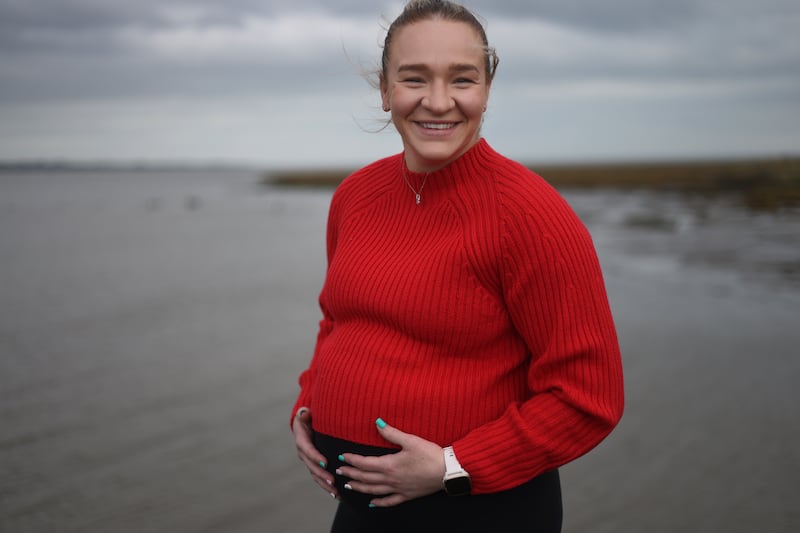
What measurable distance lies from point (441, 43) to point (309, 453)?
1207mm

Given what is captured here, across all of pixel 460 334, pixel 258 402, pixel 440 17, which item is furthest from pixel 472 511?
pixel 258 402

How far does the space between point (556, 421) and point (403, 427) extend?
0.39m

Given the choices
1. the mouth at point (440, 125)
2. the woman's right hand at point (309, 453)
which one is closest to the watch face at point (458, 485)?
the woman's right hand at point (309, 453)

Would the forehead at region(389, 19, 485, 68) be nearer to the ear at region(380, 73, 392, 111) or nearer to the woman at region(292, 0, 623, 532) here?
the woman at region(292, 0, 623, 532)

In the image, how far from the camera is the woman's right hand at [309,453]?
1972 mm

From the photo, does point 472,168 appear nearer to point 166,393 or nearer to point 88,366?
point 166,393

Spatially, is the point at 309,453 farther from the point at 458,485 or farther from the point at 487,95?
the point at 487,95

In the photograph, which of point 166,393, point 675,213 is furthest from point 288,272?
point 675,213

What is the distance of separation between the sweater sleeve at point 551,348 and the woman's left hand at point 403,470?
0.07 meters

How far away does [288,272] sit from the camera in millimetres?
13398

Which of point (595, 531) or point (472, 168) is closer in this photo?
point (472, 168)

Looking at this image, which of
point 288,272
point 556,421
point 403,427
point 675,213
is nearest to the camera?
point 556,421

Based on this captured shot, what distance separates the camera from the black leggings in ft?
5.80

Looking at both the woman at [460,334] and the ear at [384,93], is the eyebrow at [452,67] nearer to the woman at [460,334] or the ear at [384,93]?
the woman at [460,334]
